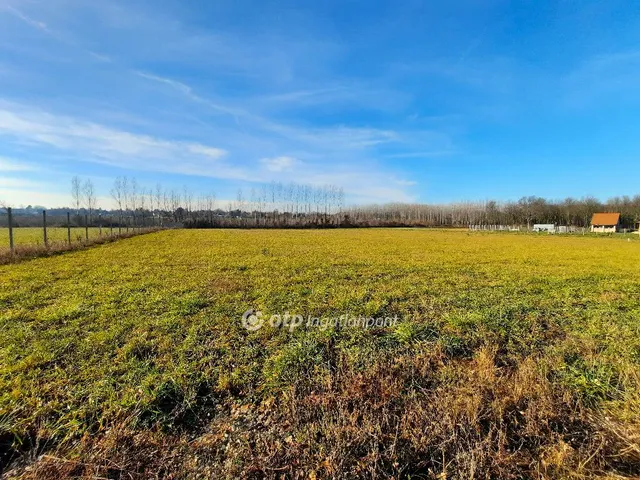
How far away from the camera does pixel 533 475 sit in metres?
2.36

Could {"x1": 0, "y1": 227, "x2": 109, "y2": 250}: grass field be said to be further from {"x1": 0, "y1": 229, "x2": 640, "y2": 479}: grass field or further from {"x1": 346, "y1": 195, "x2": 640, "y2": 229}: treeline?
{"x1": 346, "y1": 195, "x2": 640, "y2": 229}: treeline

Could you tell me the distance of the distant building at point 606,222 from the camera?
65.3 m

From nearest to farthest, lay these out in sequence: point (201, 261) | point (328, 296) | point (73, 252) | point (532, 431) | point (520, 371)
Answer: point (532, 431) → point (520, 371) → point (328, 296) → point (201, 261) → point (73, 252)

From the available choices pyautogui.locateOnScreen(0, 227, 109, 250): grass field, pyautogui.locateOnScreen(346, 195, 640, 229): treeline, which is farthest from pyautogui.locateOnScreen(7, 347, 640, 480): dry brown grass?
pyautogui.locateOnScreen(346, 195, 640, 229): treeline

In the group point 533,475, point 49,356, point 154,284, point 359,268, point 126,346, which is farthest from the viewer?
point 359,268


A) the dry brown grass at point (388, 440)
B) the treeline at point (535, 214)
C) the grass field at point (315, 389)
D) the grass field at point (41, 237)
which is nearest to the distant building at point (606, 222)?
the treeline at point (535, 214)

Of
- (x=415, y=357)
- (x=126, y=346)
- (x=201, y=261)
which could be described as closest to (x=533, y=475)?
(x=415, y=357)

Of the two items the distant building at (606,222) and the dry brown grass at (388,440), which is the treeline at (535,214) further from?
the dry brown grass at (388,440)

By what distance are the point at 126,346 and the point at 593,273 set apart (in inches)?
555

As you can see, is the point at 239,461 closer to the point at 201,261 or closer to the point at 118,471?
the point at 118,471

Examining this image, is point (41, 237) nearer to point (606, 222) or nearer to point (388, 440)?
point (388, 440)

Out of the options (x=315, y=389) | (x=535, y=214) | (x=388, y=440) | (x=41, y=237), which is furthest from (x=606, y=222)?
(x=41, y=237)

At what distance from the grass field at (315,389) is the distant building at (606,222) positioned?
78.5m

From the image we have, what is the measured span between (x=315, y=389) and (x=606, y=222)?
284 ft
